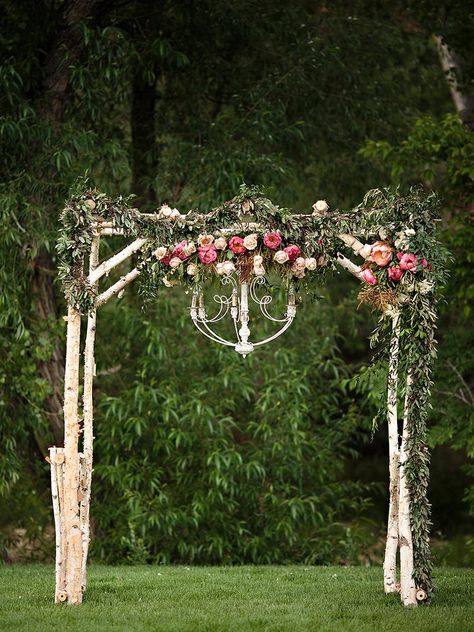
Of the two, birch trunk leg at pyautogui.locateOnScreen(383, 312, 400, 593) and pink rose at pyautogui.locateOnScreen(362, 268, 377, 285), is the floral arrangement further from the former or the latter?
birch trunk leg at pyautogui.locateOnScreen(383, 312, 400, 593)

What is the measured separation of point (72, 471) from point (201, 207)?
3.79 m

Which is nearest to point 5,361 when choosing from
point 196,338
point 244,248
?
point 196,338

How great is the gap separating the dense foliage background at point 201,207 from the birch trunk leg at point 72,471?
2.46 meters

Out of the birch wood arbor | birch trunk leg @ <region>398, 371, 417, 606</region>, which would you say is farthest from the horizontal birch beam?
birch trunk leg @ <region>398, 371, 417, 606</region>

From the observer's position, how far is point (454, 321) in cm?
1198

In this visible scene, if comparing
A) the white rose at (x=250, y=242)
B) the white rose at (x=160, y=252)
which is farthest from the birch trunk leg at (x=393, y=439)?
the white rose at (x=160, y=252)

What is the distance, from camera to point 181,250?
A: 5969mm

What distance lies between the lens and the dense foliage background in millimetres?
8617

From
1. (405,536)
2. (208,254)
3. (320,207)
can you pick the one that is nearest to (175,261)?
(208,254)

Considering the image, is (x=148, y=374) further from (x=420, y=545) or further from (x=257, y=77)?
(x=420, y=545)

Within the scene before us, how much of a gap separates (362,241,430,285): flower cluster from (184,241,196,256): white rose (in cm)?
94

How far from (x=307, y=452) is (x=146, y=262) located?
13.0 ft

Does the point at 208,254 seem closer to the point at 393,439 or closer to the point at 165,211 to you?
the point at 165,211

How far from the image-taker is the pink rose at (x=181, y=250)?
19.5 ft
